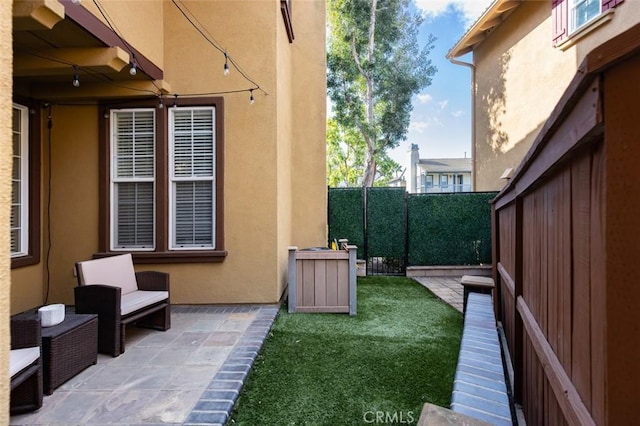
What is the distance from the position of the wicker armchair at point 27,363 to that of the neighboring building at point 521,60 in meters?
7.95

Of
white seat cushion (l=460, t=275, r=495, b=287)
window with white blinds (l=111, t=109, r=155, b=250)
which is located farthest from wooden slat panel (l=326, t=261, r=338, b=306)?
window with white blinds (l=111, t=109, r=155, b=250)

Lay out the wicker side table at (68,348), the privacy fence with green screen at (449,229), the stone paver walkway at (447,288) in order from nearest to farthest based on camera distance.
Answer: the wicker side table at (68,348) < the stone paver walkway at (447,288) < the privacy fence with green screen at (449,229)

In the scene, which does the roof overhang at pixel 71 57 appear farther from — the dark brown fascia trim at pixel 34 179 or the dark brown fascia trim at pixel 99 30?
the dark brown fascia trim at pixel 34 179

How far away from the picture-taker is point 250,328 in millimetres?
3816

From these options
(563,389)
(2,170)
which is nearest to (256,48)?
(2,170)

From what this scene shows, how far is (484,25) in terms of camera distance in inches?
357

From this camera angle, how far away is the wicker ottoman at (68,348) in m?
2.49

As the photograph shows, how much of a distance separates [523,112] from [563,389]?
8522 millimetres

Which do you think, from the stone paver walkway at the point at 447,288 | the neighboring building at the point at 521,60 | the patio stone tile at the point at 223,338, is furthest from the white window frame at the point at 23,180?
the neighboring building at the point at 521,60

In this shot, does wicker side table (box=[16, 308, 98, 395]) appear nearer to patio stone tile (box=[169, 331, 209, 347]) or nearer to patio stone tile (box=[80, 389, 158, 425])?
patio stone tile (box=[80, 389, 158, 425])

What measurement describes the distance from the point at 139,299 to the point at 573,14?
27.6ft

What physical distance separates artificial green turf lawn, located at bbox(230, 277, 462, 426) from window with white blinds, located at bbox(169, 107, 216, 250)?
1.63 meters

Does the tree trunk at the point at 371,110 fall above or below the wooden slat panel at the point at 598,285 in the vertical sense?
above

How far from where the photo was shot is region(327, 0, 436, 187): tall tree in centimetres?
1173
